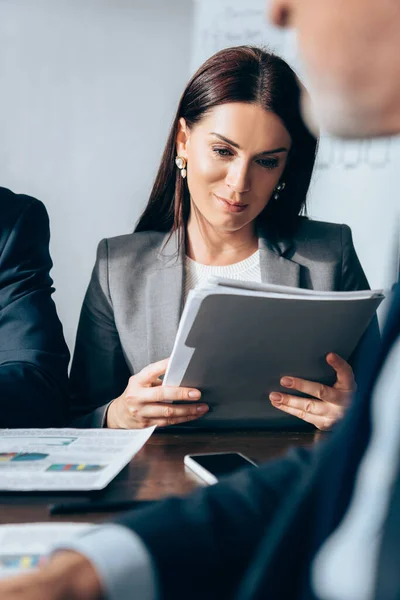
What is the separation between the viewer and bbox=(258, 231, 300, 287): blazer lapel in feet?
5.59

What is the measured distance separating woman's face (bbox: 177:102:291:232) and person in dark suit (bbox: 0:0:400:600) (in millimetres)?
941

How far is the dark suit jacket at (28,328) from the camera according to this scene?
1310 millimetres

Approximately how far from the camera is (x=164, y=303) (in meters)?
1.66

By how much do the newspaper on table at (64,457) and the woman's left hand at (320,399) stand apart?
0.92ft

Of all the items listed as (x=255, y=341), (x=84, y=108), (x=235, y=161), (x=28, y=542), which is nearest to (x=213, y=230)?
(x=235, y=161)

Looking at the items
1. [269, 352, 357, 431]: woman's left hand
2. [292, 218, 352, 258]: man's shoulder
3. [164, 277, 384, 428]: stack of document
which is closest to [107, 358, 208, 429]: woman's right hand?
[164, 277, 384, 428]: stack of document

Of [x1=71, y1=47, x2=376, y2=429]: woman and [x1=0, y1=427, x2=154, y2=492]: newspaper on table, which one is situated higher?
[x1=71, y1=47, x2=376, y2=429]: woman

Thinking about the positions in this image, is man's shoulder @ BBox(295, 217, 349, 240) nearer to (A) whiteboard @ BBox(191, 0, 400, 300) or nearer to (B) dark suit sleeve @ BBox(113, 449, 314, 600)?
(A) whiteboard @ BBox(191, 0, 400, 300)

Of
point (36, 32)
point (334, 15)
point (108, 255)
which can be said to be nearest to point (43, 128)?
point (36, 32)

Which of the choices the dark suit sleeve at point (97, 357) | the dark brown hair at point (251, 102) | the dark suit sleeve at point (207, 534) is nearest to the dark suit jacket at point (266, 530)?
the dark suit sleeve at point (207, 534)

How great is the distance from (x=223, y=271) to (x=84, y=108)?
4.98 ft

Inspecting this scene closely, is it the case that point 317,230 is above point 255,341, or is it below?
above

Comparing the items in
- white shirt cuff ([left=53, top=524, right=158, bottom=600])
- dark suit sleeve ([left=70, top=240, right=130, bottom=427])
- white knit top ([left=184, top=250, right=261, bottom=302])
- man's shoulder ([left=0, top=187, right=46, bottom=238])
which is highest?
man's shoulder ([left=0, top=187, right=46, bottom=238])

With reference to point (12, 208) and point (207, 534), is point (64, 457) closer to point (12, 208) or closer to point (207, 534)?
point (207, 534)
